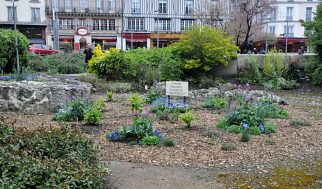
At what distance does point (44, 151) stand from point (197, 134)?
3.02 metres

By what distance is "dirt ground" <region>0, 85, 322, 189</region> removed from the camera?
13.5 feet

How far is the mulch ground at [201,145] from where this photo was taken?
4.84m

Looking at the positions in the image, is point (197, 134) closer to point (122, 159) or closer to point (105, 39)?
point (122, 159)

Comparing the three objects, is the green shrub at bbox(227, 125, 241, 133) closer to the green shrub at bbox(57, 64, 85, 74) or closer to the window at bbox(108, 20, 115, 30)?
the green shrub at bbox(57, 64, 85, 74)

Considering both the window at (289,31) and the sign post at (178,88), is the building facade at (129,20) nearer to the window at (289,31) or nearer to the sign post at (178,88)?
the window at (289,31)

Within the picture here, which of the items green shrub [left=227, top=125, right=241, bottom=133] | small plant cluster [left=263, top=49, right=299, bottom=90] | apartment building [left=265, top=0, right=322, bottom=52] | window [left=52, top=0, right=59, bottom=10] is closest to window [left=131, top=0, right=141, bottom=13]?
window [left=52, top=0, right=59, bottom=10]

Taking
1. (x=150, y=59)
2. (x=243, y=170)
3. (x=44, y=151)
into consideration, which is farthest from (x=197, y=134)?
(x=150, y=59)

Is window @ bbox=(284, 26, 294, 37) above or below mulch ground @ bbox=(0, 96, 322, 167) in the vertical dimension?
above

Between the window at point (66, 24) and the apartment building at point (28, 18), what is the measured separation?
2.31 metres

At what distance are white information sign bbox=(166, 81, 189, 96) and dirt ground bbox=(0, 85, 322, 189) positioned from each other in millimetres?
691

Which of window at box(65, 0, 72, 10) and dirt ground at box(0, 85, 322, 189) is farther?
window at box(65, 0, 72, 10)

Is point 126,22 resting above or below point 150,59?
above

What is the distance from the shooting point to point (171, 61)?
14039 mm

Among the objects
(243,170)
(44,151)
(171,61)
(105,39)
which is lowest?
(243,170)
